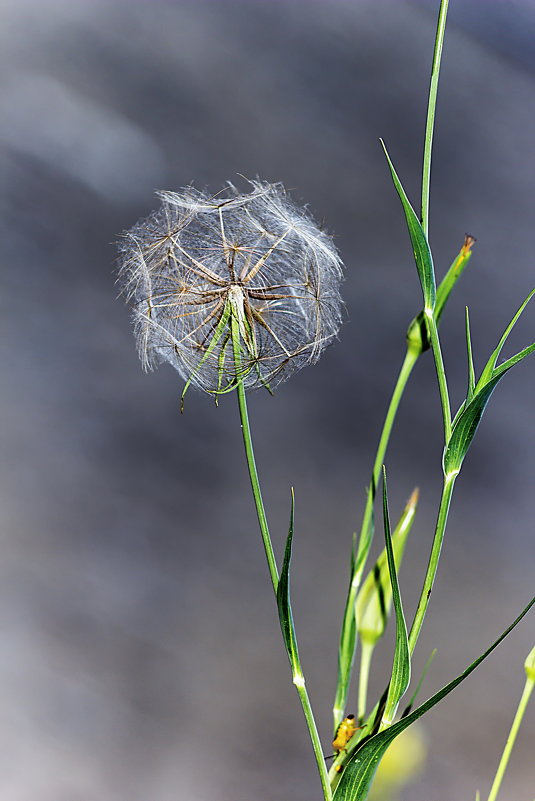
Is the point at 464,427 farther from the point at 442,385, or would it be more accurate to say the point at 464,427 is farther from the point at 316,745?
the point at 316,745

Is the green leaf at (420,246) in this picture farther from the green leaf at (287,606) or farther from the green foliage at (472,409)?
the green leaf at (287,606)

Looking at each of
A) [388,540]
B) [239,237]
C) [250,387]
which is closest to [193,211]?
[239,237]

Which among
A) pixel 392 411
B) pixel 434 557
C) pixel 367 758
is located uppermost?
pixel 392 411

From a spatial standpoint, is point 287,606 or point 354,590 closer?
point 287,606

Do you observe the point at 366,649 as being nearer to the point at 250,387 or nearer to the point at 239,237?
the point at 250,387

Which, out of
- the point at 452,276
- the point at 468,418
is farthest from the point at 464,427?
the point at 452,276

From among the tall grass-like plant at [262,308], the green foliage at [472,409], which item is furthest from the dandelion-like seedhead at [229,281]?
the green foliage at [472,409]
